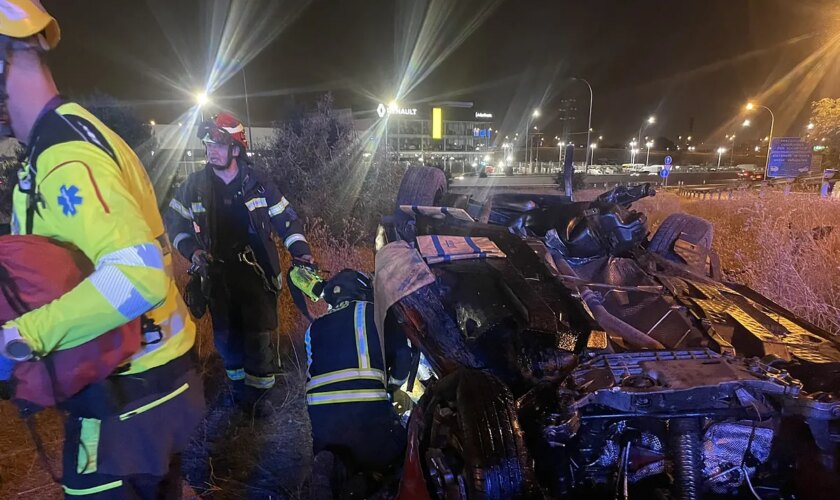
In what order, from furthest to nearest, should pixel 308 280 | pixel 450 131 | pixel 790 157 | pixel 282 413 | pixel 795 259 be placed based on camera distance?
pixel 450 131, pixel 790 157, pixel 795 259, pixel 282 413, pixel 308 280

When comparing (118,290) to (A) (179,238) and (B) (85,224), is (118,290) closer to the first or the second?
(B) (85,224)

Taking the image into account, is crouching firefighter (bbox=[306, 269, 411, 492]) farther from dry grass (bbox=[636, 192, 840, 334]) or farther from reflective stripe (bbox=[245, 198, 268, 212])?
dry grass (bbox=[636, 192, 840, 334])

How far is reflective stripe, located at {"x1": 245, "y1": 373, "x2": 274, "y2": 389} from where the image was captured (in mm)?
3277

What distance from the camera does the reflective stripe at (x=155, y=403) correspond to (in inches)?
55.2

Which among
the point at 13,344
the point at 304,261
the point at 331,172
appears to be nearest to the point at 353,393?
the point at 304,261

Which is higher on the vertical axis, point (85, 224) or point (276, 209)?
point (85, 224)

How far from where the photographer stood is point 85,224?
3.94 ft

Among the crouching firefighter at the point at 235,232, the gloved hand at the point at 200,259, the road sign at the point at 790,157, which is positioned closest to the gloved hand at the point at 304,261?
the crouching firefighter at the point at 235,232

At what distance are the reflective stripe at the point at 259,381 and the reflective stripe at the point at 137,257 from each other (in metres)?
2.18

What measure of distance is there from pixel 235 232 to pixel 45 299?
204 cm

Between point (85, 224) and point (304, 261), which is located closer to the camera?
point (85, 224)

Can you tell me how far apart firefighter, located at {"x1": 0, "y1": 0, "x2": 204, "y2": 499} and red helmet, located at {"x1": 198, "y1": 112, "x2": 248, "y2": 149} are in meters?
1.72

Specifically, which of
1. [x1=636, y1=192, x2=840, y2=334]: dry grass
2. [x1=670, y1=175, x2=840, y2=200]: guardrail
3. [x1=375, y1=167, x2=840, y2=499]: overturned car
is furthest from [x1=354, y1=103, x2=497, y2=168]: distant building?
[x1=375, y1=167, x2=840, y2=499]: overturned car

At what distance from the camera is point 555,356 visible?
6.18ft
